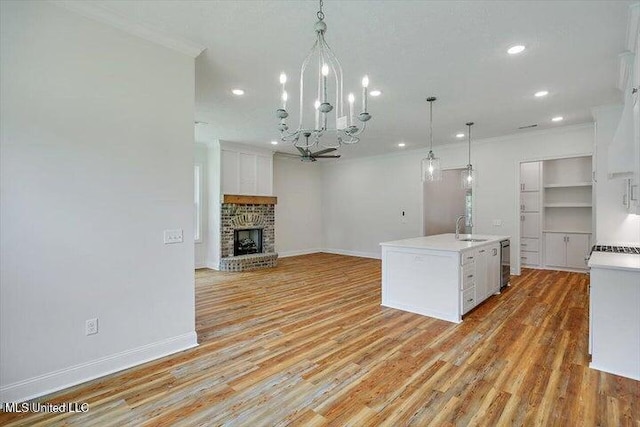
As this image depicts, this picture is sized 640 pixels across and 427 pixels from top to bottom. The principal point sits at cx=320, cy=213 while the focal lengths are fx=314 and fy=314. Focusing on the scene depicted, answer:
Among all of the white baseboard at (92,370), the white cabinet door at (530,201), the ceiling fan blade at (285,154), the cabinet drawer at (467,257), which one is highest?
the ceiling fan blade at (285,154)

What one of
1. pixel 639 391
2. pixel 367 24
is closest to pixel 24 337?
pixel 367 24

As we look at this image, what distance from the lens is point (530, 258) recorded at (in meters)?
6.98

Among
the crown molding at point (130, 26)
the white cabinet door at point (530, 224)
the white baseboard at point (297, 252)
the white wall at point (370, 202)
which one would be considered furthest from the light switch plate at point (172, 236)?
the white cabinet door at point (530, 224)

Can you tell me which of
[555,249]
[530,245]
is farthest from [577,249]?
[530,245]

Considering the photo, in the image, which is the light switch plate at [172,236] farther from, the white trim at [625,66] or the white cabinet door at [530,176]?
the white cabinet door at [530,176]

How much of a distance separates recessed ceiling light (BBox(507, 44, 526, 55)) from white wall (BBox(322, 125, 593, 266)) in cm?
371

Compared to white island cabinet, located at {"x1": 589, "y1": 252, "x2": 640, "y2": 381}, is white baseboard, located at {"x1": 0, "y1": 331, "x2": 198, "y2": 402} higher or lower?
lower

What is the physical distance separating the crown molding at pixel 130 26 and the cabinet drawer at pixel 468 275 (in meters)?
3.72

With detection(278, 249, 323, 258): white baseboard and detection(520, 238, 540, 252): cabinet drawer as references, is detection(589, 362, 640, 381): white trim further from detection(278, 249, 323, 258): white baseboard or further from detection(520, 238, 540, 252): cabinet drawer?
detection(278, 249, 323, 258): white baseboard

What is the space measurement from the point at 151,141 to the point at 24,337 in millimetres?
1689

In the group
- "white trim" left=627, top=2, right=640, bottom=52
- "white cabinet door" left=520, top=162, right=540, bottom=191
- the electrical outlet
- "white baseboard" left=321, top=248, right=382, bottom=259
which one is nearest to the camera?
"white trim" left=627, top=2, right=640, bottom=52

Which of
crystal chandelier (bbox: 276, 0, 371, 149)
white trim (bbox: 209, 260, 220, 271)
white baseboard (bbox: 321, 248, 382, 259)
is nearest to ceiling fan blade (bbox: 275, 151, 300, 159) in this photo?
crystal chandelier (bbox: 276, 0, 371, 149)

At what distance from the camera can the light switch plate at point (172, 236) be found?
2832 mm

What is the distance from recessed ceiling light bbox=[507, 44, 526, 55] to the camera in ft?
9.39
